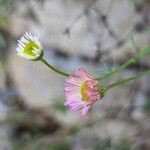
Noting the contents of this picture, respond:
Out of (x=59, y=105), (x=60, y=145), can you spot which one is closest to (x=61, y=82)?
(x=59, y=105)

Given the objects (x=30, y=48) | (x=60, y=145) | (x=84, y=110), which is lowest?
(x=84, y=110)

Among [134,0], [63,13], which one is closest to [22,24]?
[63,13]

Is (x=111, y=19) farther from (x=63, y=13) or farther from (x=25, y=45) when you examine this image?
(x=25, y=45)

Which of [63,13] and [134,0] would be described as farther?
[63,13]

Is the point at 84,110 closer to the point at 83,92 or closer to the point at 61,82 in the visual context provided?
the point at 83,92

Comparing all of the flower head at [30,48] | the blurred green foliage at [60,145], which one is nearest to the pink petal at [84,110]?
the flower head at [30,48]

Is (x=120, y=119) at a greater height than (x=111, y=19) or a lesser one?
lesser
